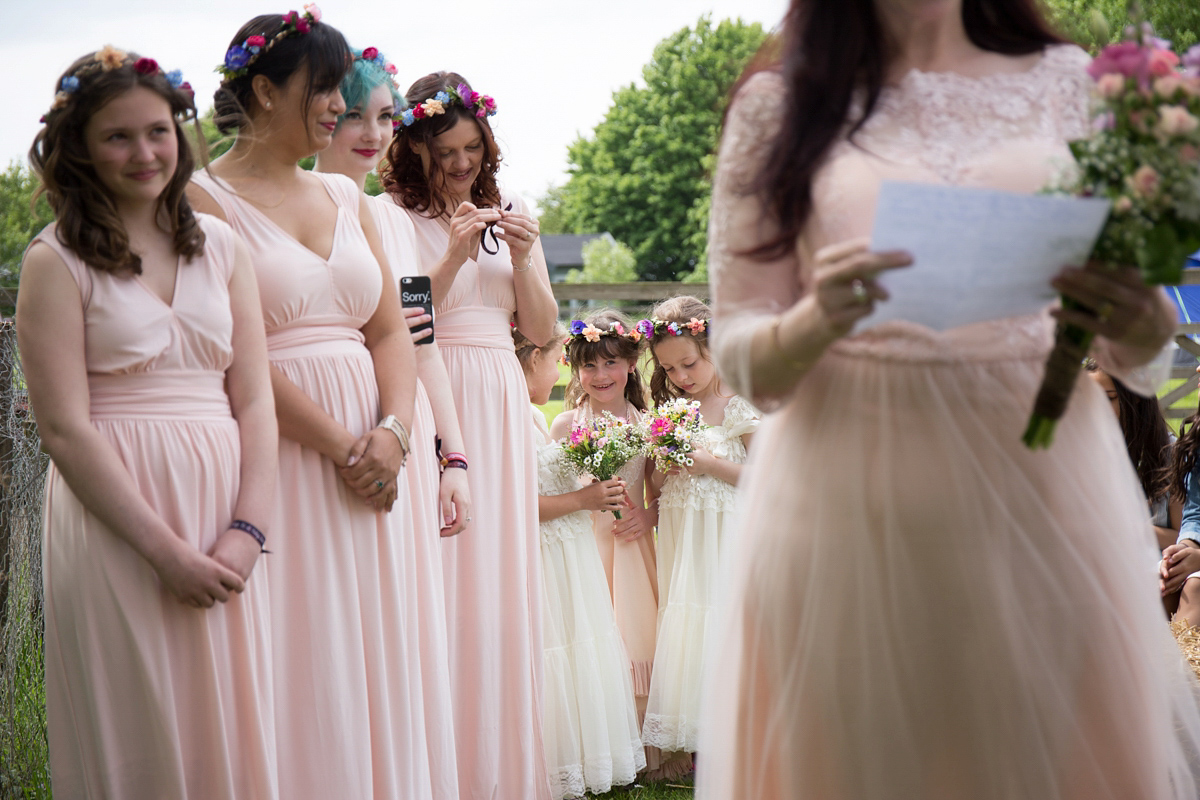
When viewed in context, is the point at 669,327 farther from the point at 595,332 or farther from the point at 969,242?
the point at 969,242

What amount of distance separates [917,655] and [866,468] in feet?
1.08

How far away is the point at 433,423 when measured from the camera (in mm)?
3570

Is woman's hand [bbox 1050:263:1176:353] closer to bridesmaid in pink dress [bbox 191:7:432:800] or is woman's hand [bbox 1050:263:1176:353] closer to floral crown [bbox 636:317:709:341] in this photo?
bridesmaid in pink dress [bbox 191:7:432:800]

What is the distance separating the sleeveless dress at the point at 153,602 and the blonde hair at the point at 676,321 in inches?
118

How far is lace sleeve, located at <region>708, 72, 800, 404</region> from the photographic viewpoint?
1825 millimetres

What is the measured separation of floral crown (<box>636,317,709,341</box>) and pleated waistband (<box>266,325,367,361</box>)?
2403 millimetres

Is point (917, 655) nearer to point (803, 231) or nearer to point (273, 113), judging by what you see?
point (803, 231)

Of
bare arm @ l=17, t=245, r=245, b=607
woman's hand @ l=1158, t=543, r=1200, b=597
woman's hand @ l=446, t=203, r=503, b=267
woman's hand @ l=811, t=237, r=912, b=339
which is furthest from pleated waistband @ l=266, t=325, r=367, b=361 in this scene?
woman's hand @ l=1158, t=543, r=1200, b=597

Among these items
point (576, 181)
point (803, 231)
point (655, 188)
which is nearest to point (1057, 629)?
point (803, 231)

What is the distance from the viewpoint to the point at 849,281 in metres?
1.55

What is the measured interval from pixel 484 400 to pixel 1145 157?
2743 mm

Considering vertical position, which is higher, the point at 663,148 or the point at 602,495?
the point at 663,148

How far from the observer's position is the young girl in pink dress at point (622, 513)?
4.96 meters

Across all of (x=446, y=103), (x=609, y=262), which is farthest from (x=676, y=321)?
(x=609, y=262)
